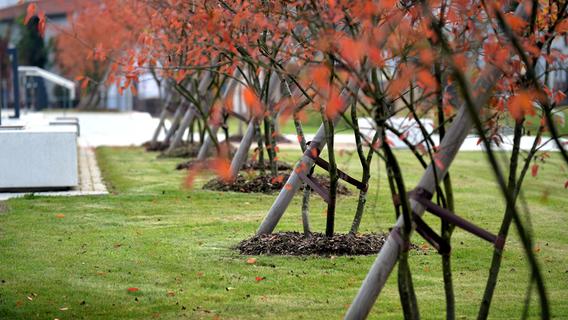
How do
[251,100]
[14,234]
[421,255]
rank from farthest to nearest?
[14,234] < [421,255] < [251,100]

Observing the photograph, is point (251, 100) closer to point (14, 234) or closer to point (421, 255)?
point (421, 255)

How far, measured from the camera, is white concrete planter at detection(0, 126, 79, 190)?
44.7 feet

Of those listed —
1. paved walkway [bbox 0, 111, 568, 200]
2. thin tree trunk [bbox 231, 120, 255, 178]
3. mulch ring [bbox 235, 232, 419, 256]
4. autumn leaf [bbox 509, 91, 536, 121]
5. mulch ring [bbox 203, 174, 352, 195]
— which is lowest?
paved walkway [bbox 0, 111, 568, 200]

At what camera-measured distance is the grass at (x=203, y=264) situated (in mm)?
6828

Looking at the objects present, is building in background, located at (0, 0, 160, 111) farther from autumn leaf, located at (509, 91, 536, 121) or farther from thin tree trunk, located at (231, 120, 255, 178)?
autumn leaf, located at (509, 91, 536, 121)

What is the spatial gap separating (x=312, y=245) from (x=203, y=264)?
42.1 inches

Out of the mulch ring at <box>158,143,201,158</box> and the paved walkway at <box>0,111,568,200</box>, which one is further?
the mulch ring at <box>158,143,201,158</box>

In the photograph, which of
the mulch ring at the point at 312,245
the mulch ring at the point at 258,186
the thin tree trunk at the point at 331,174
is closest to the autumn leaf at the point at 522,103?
the thin tree trunk at the point at 331,174

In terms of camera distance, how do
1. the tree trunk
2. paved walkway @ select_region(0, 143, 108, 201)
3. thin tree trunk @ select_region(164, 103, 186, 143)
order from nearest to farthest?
the tree trunk < paved walkway @ select_region(0, 143, 108, 201) < thin tree trunk @ select_region(164, 103, 186, 143)

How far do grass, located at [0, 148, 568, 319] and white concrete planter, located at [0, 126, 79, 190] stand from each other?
0.95 meters

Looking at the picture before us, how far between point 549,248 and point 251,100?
18.8 ft

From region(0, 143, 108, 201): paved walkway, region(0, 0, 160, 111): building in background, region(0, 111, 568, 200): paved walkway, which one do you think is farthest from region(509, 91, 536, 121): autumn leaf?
region(0, 0, 160, 111): building in background

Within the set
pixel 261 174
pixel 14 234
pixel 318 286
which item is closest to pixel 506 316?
pixel 318 286

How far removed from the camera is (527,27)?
538 centimetres
